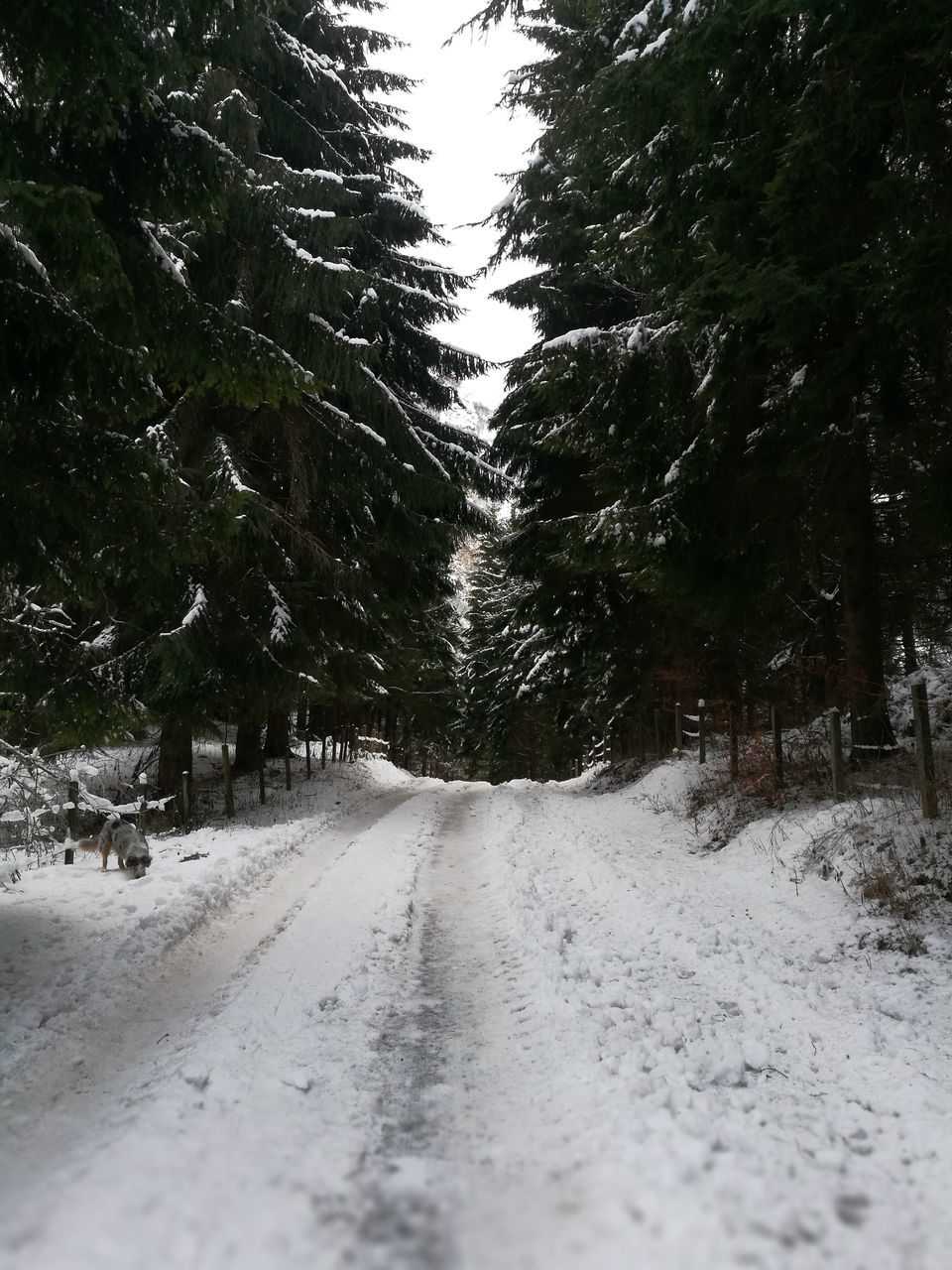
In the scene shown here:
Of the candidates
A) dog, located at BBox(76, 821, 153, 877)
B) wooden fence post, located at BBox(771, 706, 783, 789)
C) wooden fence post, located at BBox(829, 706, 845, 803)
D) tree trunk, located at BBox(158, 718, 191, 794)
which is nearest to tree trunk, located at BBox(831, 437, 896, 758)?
wooden fence post, located at BBox(829, 706, 845, 803)

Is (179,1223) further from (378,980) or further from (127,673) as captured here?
(127,673)

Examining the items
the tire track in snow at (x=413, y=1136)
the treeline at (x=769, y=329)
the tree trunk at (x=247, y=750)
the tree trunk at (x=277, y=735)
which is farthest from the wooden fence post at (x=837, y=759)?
the tree trunk at (x=277, y=735)

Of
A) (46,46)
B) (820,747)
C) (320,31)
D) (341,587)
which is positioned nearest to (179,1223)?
(46,46)

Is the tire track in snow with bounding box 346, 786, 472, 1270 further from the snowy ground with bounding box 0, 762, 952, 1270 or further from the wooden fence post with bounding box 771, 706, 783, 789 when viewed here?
the wooden fence post with bounding box 771, 706, 783, 789

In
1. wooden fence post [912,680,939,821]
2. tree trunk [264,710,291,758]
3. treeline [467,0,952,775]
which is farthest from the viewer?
tree trunk [264,710,291,758]

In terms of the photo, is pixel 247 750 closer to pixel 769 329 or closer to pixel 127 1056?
pixel 127 1056

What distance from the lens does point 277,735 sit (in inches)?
854

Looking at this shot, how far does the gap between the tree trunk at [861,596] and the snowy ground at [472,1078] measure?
6.40 ft

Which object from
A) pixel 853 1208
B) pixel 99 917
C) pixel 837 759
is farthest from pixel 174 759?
pixel 853 1208

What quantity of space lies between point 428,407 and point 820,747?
14072 mm

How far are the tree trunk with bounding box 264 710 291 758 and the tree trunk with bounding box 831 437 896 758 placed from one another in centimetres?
1515

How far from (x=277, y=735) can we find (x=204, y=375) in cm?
1705

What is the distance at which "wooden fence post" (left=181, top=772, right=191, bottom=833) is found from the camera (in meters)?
13.1

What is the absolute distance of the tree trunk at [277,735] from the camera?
2064 cm
